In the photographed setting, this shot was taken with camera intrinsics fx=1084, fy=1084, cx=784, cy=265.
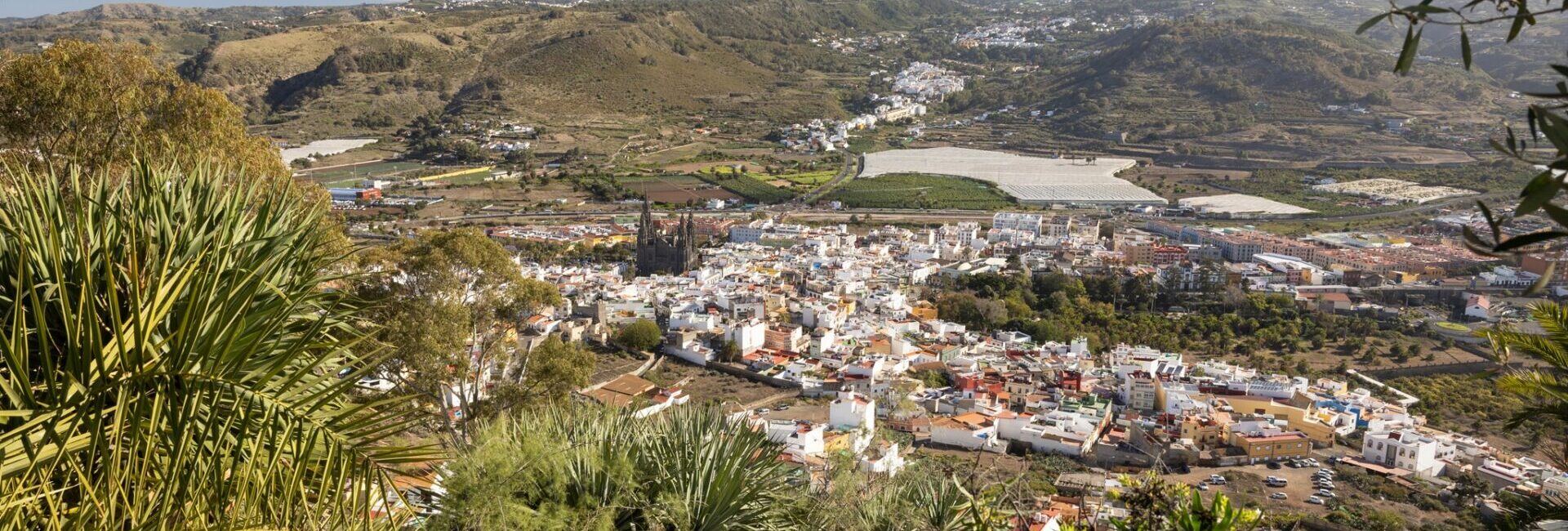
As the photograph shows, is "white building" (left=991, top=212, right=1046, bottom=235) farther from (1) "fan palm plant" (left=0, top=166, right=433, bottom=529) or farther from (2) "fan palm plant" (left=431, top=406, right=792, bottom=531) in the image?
(1) "fan palm plant" (left=0, top=166, right=433, bottom=529)

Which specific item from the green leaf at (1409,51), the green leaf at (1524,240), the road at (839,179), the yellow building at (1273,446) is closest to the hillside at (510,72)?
the road at (839,179)

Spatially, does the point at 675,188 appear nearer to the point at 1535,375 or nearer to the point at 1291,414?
the point at 1291,414

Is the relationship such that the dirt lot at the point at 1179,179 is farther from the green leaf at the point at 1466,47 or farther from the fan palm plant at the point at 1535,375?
the green leaf at the point at 1466,47

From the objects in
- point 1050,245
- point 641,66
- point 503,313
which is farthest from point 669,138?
point 503,313

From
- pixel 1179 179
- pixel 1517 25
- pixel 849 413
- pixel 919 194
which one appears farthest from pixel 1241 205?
pixel 1517 25

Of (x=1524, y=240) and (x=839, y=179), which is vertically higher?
(x=1524, y=240)
